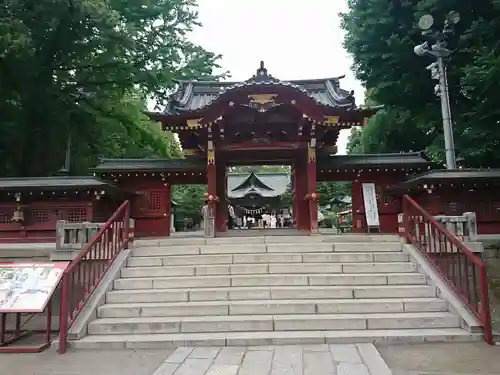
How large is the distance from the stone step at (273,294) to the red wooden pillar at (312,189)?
4.44m

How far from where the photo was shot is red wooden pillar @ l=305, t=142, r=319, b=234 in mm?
11617

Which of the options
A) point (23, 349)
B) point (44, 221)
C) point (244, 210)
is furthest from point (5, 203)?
point (244, 210)

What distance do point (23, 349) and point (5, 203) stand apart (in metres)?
6.20

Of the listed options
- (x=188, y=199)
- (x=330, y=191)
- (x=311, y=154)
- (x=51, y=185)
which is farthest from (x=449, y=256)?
(x=330, y=191)

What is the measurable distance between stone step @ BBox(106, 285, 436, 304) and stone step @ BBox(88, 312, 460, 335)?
0.72 meters

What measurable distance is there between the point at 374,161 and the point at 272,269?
6777mm

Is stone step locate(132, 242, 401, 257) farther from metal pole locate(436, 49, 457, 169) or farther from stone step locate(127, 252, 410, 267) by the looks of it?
metal pole locate(436, 49, 457, 169)

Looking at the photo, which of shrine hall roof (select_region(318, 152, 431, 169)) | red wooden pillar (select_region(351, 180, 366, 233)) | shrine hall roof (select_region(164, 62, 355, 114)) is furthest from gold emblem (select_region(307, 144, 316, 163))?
red wooden pillar (select_region(351, 180, 366, 233))

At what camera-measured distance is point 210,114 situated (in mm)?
11680

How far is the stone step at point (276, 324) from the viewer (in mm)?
6227

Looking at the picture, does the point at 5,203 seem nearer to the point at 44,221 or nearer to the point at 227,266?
the point at 44,221

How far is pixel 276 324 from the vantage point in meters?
6.25

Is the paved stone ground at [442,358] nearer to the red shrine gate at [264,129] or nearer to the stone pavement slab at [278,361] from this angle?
the stone pavement slab at [278,361]

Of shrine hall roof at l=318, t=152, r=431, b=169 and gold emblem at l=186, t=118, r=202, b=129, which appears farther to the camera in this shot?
shrine hall roof at l=318, t=152, r=431, b=169
